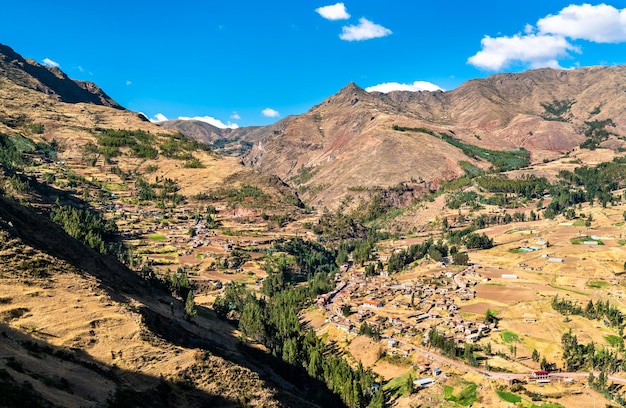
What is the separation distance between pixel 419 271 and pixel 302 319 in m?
59.1

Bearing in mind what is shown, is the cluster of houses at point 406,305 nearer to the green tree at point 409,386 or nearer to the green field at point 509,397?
the green tree at point 409,386

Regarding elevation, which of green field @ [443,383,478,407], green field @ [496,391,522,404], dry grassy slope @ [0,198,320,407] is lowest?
green field @ [443,383,478,407]

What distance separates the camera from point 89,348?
160 feet

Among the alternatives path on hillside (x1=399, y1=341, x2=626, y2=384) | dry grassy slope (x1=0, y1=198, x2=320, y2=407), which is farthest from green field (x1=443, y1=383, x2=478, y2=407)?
dry grassy slope (x1=0, y1=198, x2=320, y2=407)

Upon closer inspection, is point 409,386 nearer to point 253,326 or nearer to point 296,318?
point 296,318

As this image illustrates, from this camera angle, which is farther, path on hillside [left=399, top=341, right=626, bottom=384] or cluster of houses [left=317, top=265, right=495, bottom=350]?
cluster of houses [left=317, top=265, right=495, bottom=350]

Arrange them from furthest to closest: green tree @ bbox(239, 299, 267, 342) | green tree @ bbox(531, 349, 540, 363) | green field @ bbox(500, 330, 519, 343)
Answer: green field @ bbox(500, 330, 519, 343)
green tree @ bbox(239, 299, 267, 342)
green tree @ bbox(531, 349, 540, 363)

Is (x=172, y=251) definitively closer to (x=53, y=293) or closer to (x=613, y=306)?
(x=53, y=293)

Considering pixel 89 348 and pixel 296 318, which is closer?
pixel 89 348

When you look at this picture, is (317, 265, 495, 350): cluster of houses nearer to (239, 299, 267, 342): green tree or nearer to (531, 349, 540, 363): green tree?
(531, 349, 540, 363): green tree

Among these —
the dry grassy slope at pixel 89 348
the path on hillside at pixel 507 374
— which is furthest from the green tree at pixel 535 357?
the dry grassy slope at pixel 89 348

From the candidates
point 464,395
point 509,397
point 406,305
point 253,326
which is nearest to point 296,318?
point 253,326

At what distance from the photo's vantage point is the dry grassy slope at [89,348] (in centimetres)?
3938

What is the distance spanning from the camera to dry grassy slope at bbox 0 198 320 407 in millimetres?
39375
